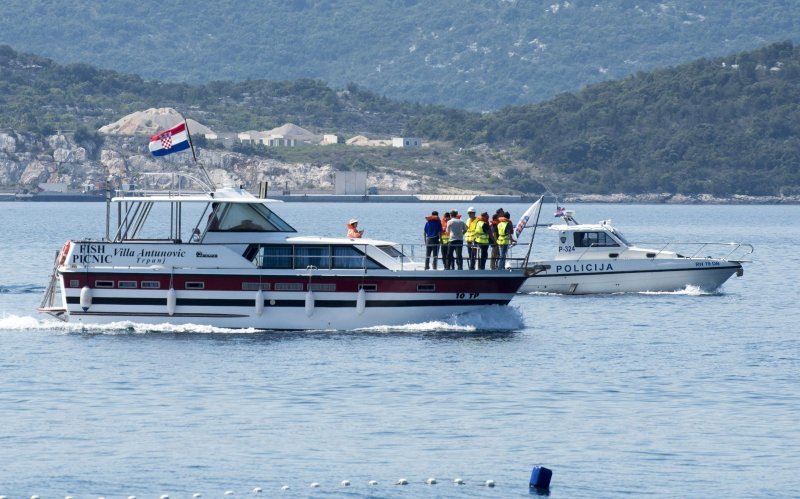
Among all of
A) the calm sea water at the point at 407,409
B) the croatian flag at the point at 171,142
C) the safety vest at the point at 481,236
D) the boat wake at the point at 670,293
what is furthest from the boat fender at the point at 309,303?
the boat wake at the point at 670,293

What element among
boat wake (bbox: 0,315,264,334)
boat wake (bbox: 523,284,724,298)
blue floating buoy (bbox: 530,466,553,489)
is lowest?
blue floating buoy (bbox: 530,466,553,489)

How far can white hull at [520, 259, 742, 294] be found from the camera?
52906mm

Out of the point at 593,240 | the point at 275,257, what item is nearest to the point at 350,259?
the point at 275,257

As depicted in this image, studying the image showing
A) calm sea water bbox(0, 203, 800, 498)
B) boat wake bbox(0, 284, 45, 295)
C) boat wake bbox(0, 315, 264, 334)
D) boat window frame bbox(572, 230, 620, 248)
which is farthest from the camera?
boat wake bbox(0, 284, 45, 295)

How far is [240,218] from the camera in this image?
3828 centimetres

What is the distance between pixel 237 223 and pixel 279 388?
782 cm

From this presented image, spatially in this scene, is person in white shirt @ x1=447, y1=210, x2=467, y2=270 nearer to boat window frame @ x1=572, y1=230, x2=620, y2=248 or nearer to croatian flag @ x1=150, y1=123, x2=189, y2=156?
croatian flag @ x1=150, y1=123, x2=189, y2=156

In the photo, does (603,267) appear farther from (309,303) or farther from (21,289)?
(21,289)

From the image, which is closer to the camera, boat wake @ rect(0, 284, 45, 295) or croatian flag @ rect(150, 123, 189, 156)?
croatian flag @ rect(150, 123, 189, 156)

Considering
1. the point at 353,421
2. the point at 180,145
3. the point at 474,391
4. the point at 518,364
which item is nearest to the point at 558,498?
the point at 353,421

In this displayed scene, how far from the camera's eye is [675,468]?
82.2 ft

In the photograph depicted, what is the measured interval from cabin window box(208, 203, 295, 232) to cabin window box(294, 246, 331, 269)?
0.96m

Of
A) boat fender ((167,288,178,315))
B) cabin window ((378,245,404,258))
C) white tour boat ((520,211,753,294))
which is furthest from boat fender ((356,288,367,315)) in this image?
white tour boat ((520,211,753,294))

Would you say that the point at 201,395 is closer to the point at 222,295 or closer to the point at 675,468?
Answer: the point at 222,295
